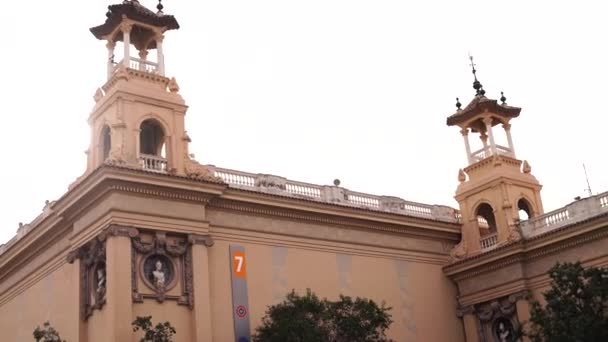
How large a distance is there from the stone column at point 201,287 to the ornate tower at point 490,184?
11.6 metres

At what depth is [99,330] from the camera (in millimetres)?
24344

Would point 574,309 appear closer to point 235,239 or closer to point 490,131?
point 235,239

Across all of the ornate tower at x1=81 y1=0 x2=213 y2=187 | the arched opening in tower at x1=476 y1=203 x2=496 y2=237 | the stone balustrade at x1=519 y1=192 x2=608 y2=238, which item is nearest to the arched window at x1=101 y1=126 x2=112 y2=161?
the ornate tower at x1=81 y1=0 x2=213 y2=187

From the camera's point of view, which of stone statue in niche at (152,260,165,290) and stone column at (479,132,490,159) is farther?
stone column at (479,132,490,159)

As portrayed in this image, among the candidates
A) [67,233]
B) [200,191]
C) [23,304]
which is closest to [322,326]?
[200,191]

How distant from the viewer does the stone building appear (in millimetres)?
24859

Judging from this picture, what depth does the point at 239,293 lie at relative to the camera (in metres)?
26.4

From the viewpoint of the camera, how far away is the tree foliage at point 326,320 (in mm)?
24250

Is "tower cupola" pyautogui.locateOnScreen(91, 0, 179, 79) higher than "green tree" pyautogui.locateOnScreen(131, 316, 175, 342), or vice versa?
"tower cupola" pyautogui.locateOnScreen(91, 0, 179, 79)

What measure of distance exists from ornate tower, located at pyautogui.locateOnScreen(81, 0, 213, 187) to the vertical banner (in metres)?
2.81

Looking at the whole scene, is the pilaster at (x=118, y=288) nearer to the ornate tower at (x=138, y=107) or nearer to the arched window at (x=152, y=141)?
the ornate tower at (x=138, y=107)

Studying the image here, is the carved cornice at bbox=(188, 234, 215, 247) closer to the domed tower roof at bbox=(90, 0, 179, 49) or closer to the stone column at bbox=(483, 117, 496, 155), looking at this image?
the domed tower roof at bbox=(90, 0, 179, 49)

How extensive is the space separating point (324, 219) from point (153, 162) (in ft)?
22.3

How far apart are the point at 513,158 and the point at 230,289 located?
1420cm
